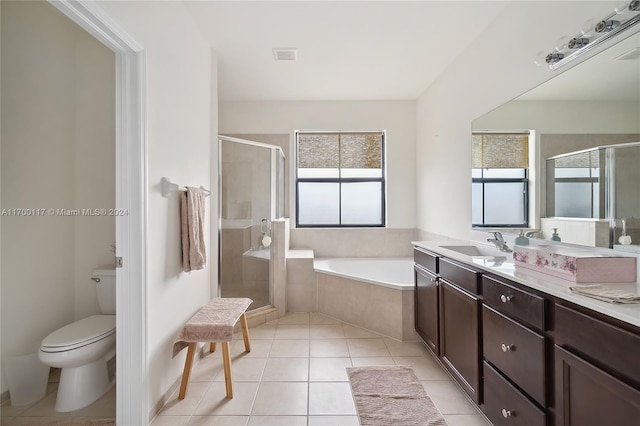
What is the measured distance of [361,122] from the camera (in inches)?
154

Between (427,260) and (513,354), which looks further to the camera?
(427,260)

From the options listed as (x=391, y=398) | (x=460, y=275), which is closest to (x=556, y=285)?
(x=460, y=275)

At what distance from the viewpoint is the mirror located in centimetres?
128

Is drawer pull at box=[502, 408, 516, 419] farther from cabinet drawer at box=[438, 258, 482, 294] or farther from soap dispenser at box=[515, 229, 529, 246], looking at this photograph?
soap dispenser at box=[515, 229, 529, 246]

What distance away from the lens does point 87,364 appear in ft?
5.73

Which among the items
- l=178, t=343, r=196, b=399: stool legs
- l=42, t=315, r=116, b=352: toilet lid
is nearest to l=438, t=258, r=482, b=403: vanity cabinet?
l=178, t=343, r=196, b=399: stool legs

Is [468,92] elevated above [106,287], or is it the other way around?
[468,92]

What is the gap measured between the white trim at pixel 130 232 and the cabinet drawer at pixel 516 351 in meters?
1.85

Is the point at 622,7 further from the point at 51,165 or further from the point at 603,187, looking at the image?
the point at 51,165

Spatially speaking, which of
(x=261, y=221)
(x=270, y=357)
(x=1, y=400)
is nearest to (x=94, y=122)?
(x=261, y=221)

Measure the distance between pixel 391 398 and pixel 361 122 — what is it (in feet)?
10.5

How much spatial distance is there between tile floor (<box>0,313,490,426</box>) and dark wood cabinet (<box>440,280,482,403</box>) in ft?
0.63

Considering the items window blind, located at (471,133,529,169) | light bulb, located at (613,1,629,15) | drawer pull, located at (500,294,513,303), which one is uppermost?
light bulb, located at (613,1,629,15)

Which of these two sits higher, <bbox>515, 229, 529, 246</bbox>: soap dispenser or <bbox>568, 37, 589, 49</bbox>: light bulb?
<bbox>568, 37, 589, 49</bbox>: light bulb
